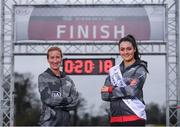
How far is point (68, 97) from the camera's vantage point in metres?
2.84

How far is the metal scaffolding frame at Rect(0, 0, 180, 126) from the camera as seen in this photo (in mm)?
7918

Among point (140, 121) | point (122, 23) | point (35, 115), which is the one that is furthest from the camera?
point (35, 115)

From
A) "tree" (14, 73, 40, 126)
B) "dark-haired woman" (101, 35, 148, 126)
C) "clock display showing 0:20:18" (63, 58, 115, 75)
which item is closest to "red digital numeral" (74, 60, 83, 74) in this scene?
"clock display showing 0:20:18" (63, 58, 115, 75)

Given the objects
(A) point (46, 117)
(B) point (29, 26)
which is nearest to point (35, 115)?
(B) point (29, 26)

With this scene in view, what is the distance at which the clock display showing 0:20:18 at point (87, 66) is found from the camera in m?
7.43

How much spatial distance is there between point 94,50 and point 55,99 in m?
5.24

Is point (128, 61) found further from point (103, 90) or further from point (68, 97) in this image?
point (68, 97)

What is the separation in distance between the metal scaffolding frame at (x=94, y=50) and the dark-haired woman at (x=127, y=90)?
17.0ft

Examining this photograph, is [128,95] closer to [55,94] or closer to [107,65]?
[55,94]

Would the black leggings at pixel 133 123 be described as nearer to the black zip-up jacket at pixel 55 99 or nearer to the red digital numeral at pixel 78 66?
the black zip-up jacket at pixel 55 99

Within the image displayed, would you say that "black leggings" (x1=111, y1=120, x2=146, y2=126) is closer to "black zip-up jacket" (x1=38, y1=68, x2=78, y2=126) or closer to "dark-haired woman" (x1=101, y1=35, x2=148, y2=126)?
"dark-haired woman" (x1=101, y1=35, x2=148, y2=126)

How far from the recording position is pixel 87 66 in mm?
7543

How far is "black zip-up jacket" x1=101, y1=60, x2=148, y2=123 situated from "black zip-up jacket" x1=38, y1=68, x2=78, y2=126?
30 centimetres

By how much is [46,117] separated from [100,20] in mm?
5290
